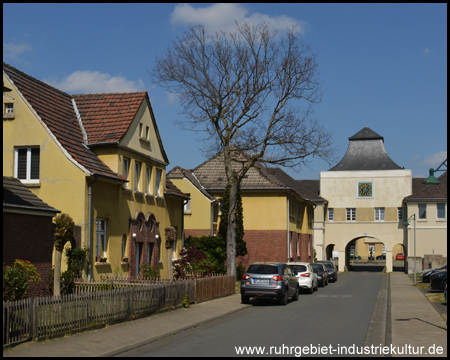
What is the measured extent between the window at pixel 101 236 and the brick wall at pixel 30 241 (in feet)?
14.5

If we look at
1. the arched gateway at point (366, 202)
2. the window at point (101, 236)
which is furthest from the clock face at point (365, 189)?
the window at point (101, 236)

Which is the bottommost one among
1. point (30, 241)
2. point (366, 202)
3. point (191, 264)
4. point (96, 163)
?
point (191, 264)

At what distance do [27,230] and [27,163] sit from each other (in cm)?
614

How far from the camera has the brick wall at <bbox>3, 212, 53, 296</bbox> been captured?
16.8 m

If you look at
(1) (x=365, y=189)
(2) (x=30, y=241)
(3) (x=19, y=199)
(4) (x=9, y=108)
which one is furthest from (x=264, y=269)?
(1) (x=365, y=189)

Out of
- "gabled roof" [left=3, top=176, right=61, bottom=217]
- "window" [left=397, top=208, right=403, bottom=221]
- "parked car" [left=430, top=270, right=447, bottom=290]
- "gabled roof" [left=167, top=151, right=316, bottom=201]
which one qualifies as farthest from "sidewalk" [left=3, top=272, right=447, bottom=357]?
"window" [left=397, top=208, right=403, bottom=221]

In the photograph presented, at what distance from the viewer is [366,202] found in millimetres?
64312

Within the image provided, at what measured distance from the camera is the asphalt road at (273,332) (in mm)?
11859

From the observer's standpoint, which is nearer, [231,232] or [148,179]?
[148,179]

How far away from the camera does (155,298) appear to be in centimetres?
1781

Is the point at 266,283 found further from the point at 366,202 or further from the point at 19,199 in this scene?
the point at 366,202

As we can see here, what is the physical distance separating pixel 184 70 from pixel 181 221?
→ 8.33 m

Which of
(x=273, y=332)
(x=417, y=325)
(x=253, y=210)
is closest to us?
(x=273, y=332)

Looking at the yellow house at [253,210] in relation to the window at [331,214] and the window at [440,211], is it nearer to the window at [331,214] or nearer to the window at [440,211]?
the window at [331,214]
